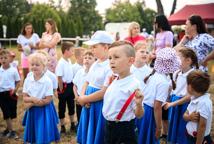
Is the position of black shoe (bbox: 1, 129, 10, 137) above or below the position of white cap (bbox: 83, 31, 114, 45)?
below

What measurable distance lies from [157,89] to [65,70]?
238cm

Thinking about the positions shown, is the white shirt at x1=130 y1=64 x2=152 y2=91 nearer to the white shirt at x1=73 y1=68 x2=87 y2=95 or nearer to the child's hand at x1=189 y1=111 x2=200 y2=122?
the child's hand at x1=189 y1=111 x2=200 y2=122

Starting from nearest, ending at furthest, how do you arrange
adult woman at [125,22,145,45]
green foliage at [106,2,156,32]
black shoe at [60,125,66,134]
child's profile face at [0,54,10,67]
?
child's profile face at [0,54,10,67]
black shoe at [60,125,66,134]
adult woman at [125,22,145,45]
green foliage at [106,2,156,32]

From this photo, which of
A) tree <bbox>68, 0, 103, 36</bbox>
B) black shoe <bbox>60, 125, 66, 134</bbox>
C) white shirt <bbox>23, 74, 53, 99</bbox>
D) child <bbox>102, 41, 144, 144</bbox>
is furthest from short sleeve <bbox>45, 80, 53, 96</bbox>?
tree <bbox>68, 0, 103, 36</bbox>

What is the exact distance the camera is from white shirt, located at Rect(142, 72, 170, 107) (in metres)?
3.65

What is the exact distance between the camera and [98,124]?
12.0 ft

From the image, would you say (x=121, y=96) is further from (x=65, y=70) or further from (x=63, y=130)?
(x=63, y=130)

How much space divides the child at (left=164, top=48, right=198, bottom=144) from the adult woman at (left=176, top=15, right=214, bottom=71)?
458 millimetres

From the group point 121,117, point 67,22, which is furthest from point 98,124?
point 67,22

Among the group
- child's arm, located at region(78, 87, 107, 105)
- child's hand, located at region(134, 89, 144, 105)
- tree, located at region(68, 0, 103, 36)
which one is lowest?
child's arm, located at region(78, 87, 107, 105)

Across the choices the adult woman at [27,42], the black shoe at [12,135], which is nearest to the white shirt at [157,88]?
the black shoe at [12,135]

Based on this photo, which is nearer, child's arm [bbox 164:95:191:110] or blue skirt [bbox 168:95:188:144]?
child's arm [bbox 164:95:191:110]

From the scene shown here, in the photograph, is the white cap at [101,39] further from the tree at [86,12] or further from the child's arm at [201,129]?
the tree at [86,12]

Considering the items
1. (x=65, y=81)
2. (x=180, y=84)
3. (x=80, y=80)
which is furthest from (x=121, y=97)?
(x=65, y=81)
